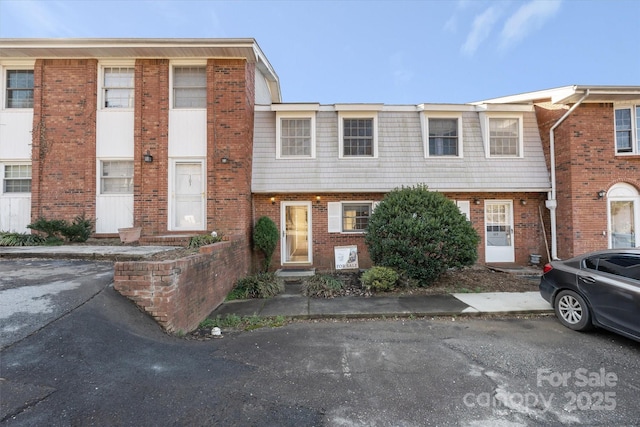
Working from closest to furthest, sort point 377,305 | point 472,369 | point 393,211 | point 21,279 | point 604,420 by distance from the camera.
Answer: point 604,420
point 472,369
point 21,279
point 377,305
point 393,211

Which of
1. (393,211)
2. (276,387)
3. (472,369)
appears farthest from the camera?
(393,211)

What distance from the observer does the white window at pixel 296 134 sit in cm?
961

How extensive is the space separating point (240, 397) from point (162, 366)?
106cm

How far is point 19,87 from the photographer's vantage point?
28.7 ft

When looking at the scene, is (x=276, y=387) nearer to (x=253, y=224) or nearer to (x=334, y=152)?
(x=253, y=224)

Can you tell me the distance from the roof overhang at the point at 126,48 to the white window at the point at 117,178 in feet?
10.7

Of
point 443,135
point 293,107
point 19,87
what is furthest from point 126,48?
point 443,135

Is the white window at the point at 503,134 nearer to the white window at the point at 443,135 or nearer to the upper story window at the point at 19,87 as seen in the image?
the white window at the point at 443,135

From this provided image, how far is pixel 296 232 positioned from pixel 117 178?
231 inches

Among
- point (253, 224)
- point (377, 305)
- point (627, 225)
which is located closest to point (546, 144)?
point (627, 225)

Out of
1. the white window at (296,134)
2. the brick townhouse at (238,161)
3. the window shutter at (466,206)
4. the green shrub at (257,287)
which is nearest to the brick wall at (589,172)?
the brick townhouse at (238,161)

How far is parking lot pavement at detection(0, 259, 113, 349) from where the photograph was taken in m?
3.26

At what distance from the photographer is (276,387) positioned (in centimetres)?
296

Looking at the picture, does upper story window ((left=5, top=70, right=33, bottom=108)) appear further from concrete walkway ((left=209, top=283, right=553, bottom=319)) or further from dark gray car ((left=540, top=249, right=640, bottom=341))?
dark gray car ((left=540, top=249, right=640, bottom=341))
